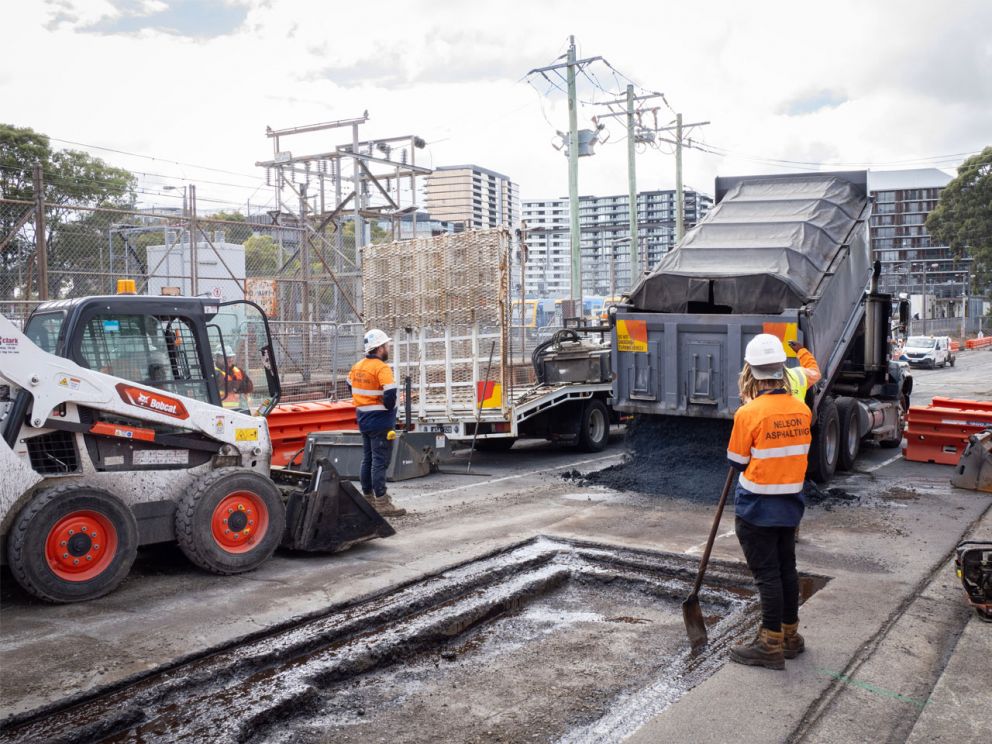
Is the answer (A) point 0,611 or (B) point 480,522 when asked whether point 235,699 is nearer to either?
(A) point 0,611

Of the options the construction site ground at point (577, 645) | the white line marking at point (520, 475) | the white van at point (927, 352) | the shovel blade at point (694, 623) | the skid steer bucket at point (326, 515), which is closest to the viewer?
the construction site ground at point (577, 645)

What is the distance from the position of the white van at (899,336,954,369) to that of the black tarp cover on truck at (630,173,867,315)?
2969cm

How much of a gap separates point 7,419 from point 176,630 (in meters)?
1.93

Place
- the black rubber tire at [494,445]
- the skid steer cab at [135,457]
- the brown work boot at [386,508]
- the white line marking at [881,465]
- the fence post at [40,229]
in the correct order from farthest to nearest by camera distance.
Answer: the black rubber tire at [494,445]
the white line marking at [881,465]
the fence post at [40,229]
the brown work boot at [386,508]
the skid steer cab at [135,457]

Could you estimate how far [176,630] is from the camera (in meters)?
5.79

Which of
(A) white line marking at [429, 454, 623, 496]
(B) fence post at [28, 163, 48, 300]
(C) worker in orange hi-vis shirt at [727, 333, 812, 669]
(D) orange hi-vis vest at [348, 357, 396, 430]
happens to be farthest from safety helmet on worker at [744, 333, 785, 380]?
(B) fence post at [28, 163, 48, 300]

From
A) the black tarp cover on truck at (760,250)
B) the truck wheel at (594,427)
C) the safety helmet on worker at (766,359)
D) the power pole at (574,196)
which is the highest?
the power pole at (574,196)

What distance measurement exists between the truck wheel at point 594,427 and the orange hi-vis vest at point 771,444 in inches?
348

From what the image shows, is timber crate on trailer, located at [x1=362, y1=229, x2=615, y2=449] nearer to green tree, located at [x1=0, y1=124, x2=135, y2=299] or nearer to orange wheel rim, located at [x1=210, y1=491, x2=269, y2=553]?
green tree, located at [x1=0, y1=124, x2=135, y2=299]

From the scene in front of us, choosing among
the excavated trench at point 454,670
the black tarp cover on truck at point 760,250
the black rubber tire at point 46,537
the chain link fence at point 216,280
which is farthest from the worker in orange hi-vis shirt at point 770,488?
the chain link fence at point 216,280

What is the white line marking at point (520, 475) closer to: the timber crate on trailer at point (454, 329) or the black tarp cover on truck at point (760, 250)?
the timber crate on trailer at point (454, 329)

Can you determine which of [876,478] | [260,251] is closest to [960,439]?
[876,478]

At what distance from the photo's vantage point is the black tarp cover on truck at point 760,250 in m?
10.2

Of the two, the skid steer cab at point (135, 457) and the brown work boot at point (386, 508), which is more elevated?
the skid steer cab at point (135, 457)
